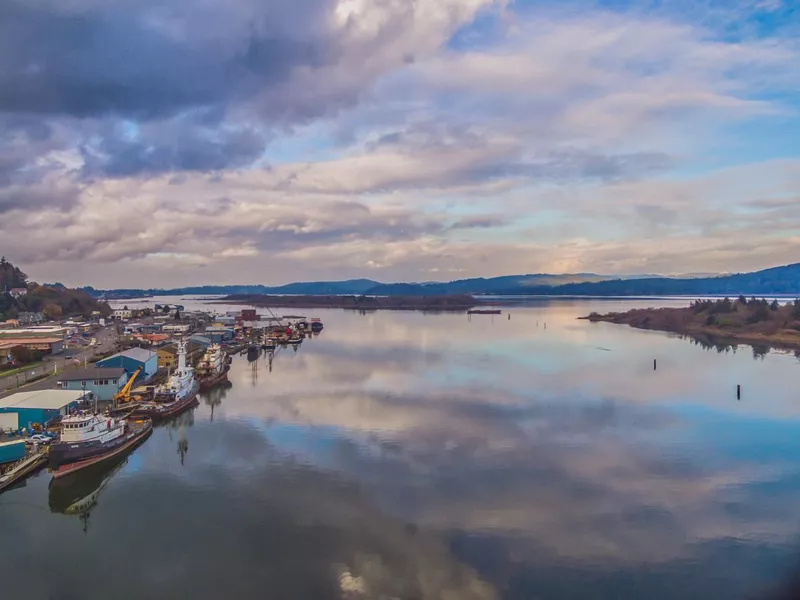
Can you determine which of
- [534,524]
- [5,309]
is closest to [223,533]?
[534,524]

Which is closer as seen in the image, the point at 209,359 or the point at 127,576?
the point at 127,576

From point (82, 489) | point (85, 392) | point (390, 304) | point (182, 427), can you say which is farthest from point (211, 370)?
point (390, 304)

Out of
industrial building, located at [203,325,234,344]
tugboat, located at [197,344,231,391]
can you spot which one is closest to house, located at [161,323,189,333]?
industrial building, located at [203,325,234,344]

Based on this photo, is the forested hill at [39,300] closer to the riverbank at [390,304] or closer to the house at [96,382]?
the house at [96,382]

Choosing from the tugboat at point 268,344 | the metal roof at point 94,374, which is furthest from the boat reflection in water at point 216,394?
the tugboat at point 268,344

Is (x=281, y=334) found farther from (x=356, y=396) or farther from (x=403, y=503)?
(x=403, y=503)

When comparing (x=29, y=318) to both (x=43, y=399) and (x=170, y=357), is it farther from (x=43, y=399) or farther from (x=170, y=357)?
(x=43, y=399)
